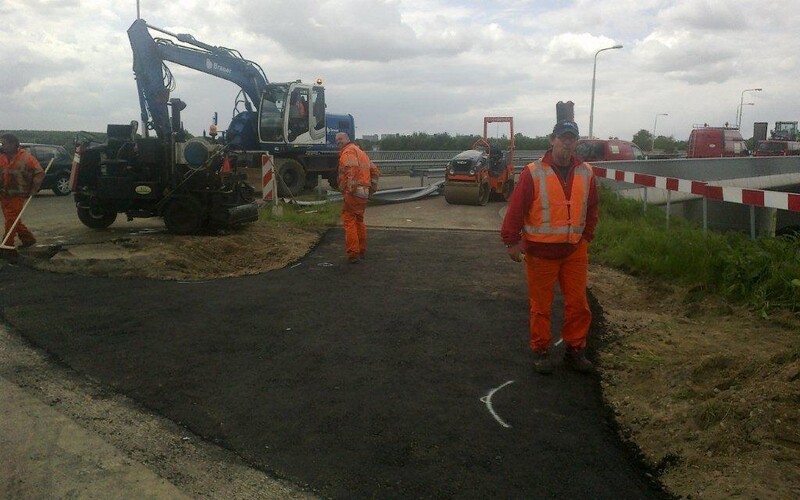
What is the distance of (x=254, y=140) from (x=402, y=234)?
911cm

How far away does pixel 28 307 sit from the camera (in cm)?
684

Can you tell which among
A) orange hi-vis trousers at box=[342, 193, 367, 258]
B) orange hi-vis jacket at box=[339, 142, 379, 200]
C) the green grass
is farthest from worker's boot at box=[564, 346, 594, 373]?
the green grass

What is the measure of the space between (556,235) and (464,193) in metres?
12.3

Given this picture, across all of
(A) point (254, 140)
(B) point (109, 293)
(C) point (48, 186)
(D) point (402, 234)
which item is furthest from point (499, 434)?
(C) point (48, 186)

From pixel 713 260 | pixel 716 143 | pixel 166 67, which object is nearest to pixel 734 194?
pixel 713 260

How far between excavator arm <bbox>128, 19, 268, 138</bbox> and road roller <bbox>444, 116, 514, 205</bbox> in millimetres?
5884

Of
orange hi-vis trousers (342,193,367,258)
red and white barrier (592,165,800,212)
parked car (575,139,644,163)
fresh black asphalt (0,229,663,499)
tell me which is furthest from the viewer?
parked car (575,139,644,163)

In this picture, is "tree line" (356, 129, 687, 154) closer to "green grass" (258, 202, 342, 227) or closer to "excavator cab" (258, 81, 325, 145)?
"excavator cab" (258, 81, 325, 145)

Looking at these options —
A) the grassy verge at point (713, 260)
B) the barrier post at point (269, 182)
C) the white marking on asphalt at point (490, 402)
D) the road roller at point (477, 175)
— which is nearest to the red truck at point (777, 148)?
the road roller at point (477, 175)

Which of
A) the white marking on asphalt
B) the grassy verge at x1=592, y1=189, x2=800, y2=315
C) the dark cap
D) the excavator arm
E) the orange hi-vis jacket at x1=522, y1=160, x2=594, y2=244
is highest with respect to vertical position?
the excavator arm

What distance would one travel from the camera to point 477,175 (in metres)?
17.5

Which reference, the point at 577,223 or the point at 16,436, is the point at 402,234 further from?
the point at 16,436

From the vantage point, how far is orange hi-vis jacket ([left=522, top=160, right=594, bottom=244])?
5.26m

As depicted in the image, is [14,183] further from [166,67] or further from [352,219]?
[166,67]
